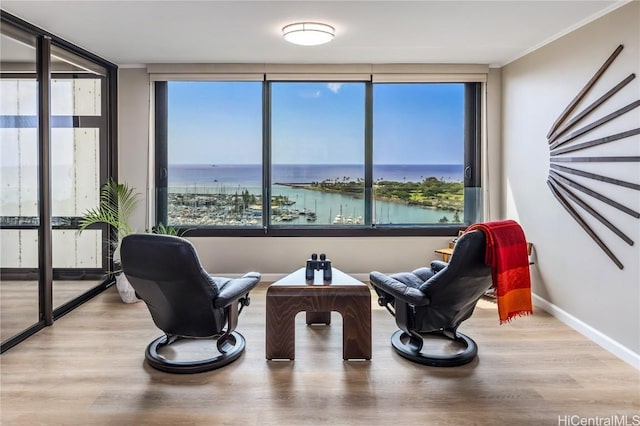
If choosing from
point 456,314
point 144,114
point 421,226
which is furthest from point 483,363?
point 144,114

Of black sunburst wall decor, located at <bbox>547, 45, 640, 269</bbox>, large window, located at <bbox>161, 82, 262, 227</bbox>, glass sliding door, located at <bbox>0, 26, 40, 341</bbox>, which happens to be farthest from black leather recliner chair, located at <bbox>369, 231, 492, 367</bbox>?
glass sliding door, located at <bbox>0, 26, 40, 341</bbox>

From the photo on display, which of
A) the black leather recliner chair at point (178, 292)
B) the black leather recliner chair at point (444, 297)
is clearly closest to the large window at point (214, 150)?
the black leather recliner chair at point (178, 292)

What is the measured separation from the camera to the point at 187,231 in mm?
5379

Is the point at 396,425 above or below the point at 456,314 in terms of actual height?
below

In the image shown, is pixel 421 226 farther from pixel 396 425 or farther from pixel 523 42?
pixel 396 425

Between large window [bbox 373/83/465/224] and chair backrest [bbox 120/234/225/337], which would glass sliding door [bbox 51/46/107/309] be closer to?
chair backrest [bbox 120/234/225/337]

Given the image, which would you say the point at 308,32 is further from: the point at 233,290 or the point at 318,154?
the point at 233,290

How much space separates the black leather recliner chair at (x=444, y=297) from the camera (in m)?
2.84

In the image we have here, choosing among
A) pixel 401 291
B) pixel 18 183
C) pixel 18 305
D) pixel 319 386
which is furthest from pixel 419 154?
pixel 18 305

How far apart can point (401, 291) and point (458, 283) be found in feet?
1.21

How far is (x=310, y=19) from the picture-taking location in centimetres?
355

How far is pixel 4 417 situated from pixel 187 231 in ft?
10.2

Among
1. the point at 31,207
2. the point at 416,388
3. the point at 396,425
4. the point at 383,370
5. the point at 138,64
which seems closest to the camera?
the point at 396,425

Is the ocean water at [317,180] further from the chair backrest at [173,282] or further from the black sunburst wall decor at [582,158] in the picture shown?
the chair backrest at [173,282]
